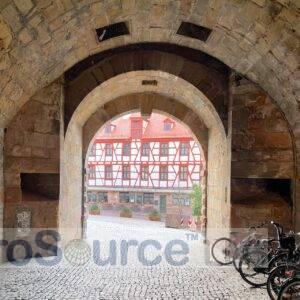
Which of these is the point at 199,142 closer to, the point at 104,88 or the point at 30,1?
the point at 104,88

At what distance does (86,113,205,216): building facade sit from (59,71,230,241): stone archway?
635 inches

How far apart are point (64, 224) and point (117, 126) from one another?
21803 millimetres

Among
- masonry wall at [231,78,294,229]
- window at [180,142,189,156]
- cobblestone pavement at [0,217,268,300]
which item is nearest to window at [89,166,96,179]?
window at [180,142,189,156]

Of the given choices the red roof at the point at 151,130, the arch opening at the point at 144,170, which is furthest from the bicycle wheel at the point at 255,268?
the red roof at the point at 151,130

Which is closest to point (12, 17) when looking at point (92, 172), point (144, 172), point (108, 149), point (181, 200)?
point (181, 200)

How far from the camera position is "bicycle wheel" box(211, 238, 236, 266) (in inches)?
264

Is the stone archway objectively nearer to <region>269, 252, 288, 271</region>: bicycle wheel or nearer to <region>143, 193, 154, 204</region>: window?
<region>269, 252, 288, 271</region>: bicycle wheel

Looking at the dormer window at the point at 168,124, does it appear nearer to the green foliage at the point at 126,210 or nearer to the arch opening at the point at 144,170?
the arch opening at the point at 144,170

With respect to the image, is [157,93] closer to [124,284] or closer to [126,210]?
[124,284]

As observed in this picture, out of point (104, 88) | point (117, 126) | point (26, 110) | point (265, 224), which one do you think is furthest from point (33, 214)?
point (117, 126)

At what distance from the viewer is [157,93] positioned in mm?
9203

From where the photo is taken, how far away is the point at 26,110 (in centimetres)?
650

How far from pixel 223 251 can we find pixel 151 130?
68.2 feet

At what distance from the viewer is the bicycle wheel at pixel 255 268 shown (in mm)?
5250
